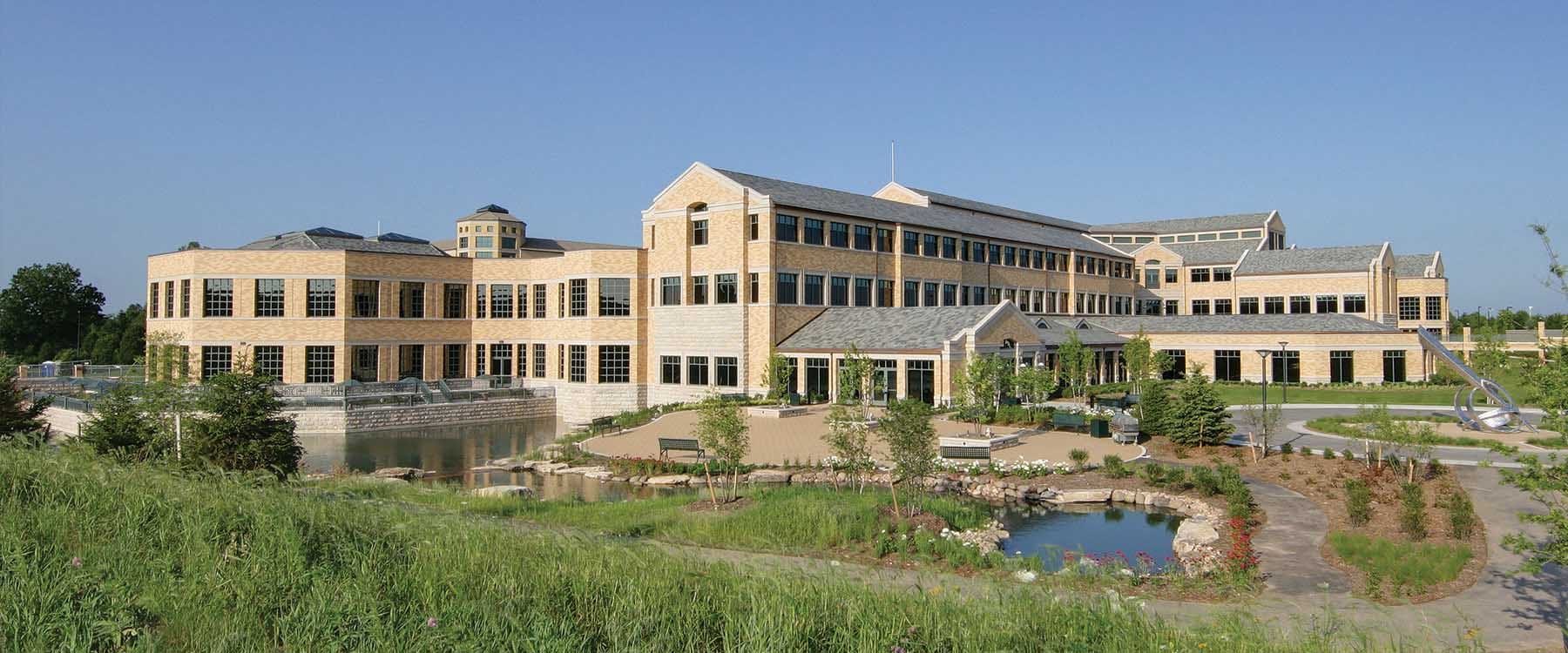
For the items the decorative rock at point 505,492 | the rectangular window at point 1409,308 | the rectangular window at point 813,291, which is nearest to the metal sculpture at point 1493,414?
the rectangular window at point 813,291

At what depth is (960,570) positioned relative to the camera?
13.5 m

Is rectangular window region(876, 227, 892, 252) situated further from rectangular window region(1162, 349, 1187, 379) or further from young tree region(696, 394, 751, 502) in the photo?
young tree region(696, 394, 751, 502)

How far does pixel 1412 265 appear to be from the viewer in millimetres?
68875

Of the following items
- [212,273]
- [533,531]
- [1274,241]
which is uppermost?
[1274,241]

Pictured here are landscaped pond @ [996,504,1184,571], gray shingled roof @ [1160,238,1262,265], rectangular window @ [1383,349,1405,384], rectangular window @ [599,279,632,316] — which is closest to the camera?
landscaped pond @ [996,504,1184,571]

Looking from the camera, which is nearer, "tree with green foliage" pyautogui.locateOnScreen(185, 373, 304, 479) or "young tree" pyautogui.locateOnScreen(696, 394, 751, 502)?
"tree with green foliage" pyautogui.locateOnScreen(185, 373, 304, 479)

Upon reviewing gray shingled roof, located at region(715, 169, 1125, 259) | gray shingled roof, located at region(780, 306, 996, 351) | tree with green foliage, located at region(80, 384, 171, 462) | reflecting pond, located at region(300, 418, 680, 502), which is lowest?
reflecting pond, located at region(300, 418, 680, 502)

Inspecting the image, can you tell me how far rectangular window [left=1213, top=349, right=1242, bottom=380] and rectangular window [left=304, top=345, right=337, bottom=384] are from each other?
156ft

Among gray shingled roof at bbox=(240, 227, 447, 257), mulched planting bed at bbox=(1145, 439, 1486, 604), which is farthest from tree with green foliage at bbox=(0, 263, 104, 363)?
mulched planting bed at bbox=(1145, 439, 1486, 604)

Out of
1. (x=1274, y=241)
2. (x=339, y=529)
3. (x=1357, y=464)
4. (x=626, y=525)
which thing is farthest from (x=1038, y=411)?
(x=1274, y=241)

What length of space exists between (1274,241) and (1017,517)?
7750cm

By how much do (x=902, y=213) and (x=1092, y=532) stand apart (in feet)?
110

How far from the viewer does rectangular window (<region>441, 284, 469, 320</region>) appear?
1854 inches

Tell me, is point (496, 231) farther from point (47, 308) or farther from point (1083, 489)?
point (1083, 489)
